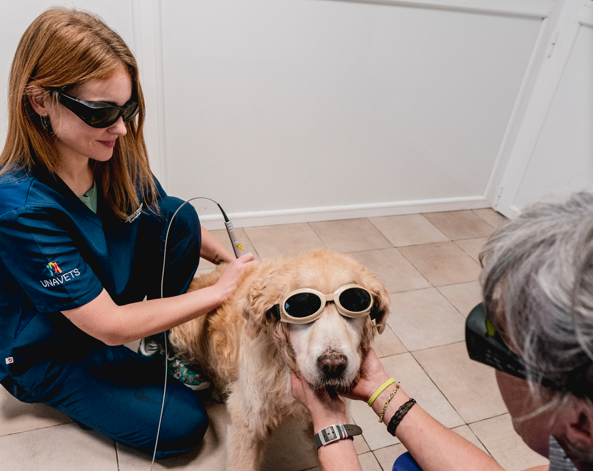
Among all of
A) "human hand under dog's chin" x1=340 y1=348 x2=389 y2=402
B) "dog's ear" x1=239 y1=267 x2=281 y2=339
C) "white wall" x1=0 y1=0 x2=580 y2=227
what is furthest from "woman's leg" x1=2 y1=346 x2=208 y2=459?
"white wall" x1=0 y1=0 x2=580 y2=227

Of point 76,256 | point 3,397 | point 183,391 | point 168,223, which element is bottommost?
point 3,397

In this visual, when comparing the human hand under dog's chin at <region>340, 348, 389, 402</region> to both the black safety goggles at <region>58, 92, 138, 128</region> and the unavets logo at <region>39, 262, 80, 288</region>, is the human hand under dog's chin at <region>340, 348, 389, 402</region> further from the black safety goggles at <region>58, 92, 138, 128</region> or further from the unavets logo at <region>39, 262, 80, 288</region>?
the black safety goggles at <region>58, 92, 138, 128</region>

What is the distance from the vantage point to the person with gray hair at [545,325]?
515 millimetres

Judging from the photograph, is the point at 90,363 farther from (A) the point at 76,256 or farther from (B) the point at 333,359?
(B) the point at 333,359

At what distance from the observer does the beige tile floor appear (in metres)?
1.50

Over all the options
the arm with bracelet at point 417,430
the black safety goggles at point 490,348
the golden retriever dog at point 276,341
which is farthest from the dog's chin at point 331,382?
the black safety goggles at point 490,348

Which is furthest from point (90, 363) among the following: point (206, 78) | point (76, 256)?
point (206, 78)

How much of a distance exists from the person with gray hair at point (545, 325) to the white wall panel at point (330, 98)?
2008mm

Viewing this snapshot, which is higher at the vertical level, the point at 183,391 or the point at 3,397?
the point at 183,391

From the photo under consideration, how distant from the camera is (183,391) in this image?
1.58 metres

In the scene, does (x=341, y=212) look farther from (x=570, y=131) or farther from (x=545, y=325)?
(x=545, y=325)

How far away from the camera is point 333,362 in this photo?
3.32 feet

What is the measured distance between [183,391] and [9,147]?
98 centimetres

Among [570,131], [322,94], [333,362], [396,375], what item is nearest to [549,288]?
[333,362]
